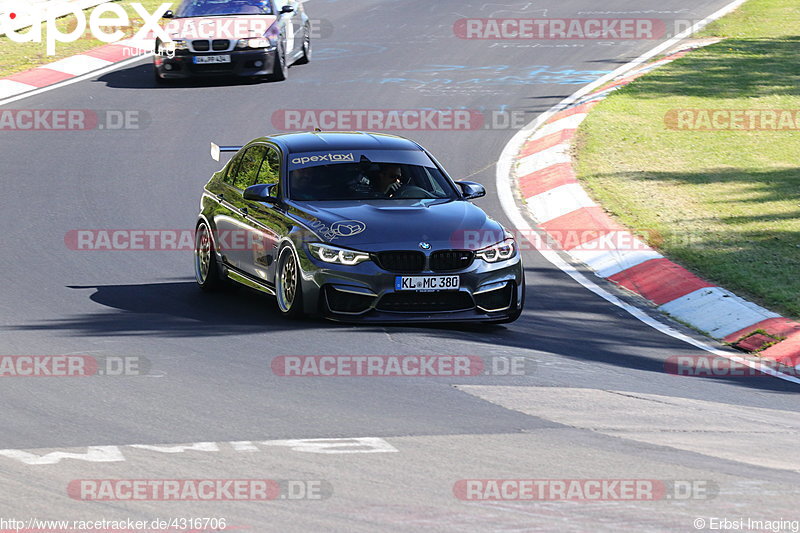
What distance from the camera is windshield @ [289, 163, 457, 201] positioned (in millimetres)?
11727

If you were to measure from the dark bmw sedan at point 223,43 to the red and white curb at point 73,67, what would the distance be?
1.70 meters

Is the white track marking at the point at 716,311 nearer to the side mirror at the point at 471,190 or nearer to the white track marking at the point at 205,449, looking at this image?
the side mirror at the point at 471,190

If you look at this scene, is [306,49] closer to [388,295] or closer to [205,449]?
[388,295]

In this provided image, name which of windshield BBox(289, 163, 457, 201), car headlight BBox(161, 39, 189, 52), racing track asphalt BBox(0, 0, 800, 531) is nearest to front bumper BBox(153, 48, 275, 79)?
car headlight BBox(161, 39, 189, 52)

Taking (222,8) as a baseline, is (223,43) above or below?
below

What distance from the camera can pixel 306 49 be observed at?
2461 cm

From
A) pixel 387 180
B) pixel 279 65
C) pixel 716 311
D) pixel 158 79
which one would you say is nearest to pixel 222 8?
pixel 279 65

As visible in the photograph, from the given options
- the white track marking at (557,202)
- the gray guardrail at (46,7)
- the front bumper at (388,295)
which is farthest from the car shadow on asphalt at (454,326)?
the gray guardrail at (46,7)

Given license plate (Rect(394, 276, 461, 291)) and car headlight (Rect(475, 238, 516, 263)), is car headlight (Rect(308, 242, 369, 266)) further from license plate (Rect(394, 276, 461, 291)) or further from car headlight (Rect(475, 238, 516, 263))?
car headlight (Rect(475, 238, 516, 263))

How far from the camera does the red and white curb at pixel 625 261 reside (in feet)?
37.2

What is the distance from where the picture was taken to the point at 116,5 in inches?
1148

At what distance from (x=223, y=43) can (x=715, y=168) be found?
9019 mm

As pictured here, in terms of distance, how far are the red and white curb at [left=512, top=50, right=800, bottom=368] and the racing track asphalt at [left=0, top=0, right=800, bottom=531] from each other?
1.73 feet

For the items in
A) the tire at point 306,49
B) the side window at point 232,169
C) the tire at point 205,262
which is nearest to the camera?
the tire at point 205,262
